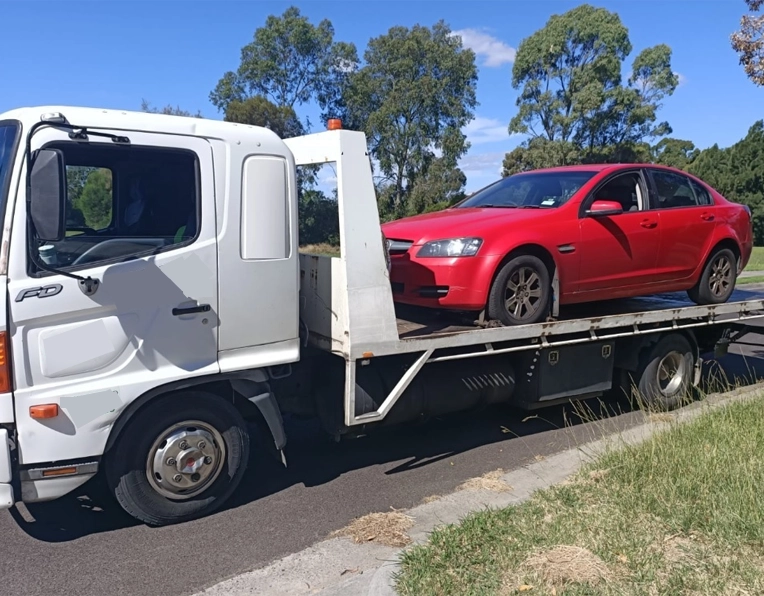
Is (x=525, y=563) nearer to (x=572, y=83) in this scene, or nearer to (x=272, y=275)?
(x=272, y=275)

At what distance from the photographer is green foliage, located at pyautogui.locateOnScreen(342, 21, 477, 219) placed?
36812 millimetres

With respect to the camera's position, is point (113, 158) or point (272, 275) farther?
point (272, 275)

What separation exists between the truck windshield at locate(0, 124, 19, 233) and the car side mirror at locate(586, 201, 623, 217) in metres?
4.57

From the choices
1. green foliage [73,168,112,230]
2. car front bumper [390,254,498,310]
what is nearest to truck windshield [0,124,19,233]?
green foliage [73,168,112,230]

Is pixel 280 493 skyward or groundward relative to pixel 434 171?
groundward

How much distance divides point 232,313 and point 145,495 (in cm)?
125

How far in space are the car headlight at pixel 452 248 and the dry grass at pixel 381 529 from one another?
6.86 feet

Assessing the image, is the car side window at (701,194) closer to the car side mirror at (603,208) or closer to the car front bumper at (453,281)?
the car side mirror at (603,208)

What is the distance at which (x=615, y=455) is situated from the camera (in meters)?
5.16

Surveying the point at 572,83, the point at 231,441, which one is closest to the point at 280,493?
the point at 231,441

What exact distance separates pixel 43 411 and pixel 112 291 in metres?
0.76

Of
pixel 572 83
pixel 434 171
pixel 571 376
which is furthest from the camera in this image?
pixel 572 83

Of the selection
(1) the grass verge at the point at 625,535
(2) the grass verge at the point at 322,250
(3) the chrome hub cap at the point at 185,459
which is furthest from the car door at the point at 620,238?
(3) the chrome hub cap at the point at 185,459

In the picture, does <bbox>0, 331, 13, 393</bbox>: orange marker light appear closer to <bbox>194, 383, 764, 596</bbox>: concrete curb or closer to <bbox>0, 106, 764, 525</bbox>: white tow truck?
<bbox>0, 106, 764, 525</bbox>: white tow truck
